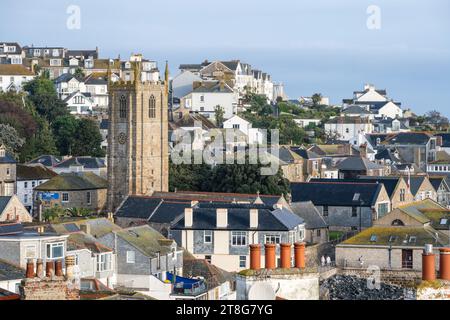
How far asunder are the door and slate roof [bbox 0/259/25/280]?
16.4 meters

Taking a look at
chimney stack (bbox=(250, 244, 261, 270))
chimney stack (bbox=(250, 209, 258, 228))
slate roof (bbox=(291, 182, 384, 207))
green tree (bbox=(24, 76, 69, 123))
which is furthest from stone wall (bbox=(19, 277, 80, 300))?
green tree (bbox=(24, 76, 69, 123))

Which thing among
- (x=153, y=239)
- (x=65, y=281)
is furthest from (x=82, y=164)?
(x=65, y=281)

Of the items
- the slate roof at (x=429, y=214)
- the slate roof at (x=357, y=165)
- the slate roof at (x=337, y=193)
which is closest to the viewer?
the slate roof at (x=429, y=214)

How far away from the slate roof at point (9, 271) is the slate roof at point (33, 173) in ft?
137

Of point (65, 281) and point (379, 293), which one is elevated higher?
point (65, 281)

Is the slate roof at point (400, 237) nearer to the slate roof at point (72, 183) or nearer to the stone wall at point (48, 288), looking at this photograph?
the slate roof at point (72, 183)

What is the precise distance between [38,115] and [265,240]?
1893 inches

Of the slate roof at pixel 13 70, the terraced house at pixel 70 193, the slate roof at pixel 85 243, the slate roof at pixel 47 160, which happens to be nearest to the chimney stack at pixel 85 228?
the slate roof at pixel 85 243

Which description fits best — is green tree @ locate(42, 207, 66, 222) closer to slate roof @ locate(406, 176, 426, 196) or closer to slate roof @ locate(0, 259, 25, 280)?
Answer: slate roof @ locate(406, 176, 426, 196)

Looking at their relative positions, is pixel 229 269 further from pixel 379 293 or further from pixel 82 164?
pixel 82 164

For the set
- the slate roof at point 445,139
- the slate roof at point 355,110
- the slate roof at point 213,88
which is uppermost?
the slate roof at point 213,88

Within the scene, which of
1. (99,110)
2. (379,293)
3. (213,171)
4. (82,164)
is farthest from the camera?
(99,110)

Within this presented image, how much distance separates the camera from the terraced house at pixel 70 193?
6794cm
